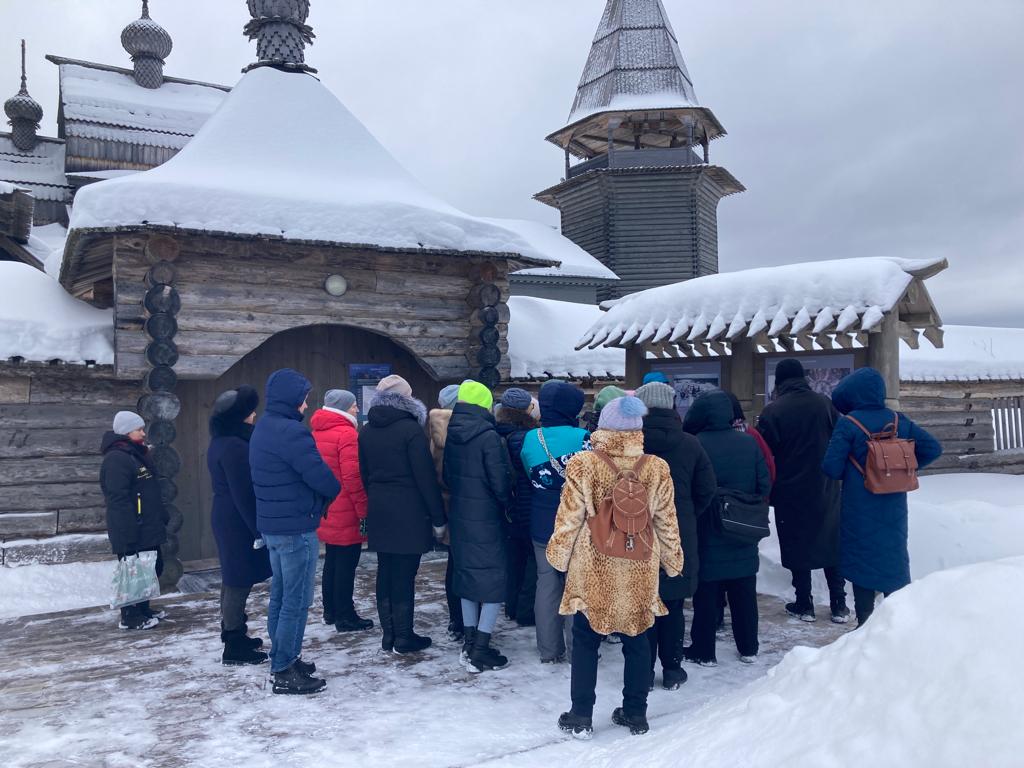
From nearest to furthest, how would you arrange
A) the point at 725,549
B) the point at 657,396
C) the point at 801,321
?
1. the point at 657,396
2. the point at 725,549
3. the point at 801,321

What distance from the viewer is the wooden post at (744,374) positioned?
288 inches

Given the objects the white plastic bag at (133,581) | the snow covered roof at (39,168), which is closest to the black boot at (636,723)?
the white plastic bag at (133,581)

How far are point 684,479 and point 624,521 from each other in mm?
Answer: 790

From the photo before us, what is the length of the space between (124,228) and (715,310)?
5.60 meters

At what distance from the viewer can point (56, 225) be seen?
20641mm

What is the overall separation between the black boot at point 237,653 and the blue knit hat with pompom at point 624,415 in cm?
296

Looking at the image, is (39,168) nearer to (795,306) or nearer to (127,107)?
(127,107)

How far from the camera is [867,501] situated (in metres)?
4.75

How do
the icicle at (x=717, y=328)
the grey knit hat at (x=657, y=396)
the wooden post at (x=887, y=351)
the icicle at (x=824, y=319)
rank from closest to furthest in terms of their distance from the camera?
the grey knit hat at (x=657, y=396)
the icicle at (x=824, y=319)
the wooden post at (x=887, y=351)
the icicle at (x=717, y=328)

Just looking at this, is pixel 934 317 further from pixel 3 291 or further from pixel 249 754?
pixel 3 291

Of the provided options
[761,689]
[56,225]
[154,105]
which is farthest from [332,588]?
[154,105]

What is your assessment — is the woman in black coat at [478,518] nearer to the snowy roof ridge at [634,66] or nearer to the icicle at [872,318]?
the icicle at [872,318]

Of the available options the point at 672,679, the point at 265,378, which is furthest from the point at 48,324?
the point at 672,679

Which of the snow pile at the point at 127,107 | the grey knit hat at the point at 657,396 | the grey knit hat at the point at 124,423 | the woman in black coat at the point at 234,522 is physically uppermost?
the snow pile at the point at 127,107
